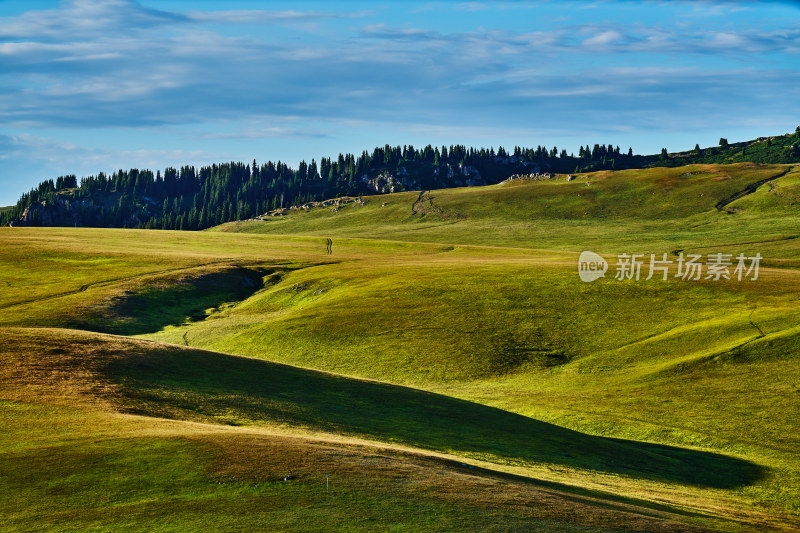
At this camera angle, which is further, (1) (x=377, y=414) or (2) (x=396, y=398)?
(2) (x=396, y=398)

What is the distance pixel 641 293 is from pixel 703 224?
12992 centimetres

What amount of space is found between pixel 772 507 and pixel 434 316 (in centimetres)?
4717

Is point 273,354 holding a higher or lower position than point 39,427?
lower

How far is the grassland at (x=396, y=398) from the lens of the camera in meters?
23.3

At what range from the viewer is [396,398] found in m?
49.2

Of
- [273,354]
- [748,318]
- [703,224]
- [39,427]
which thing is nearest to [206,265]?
[273,354]

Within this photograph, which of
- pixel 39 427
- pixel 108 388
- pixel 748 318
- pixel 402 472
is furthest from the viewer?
pixel 748 318

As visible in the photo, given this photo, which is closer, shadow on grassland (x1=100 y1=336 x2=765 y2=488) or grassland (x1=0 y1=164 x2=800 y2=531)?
grassland (x1=0 y1=164 x2=800 y2=531)

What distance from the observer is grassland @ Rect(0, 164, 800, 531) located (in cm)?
2331

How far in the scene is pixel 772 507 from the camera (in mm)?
35219

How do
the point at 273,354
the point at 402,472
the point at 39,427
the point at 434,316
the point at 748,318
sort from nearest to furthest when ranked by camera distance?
1. the point at 402,472
2. the point at 39,427
3. the point at 748,318
4. the point at 273,354
5. the point at 434,316

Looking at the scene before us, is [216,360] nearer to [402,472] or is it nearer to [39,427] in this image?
[39,427]

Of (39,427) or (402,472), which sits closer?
(402,472)

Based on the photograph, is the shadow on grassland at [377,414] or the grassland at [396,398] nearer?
the grassland at [396,398]
